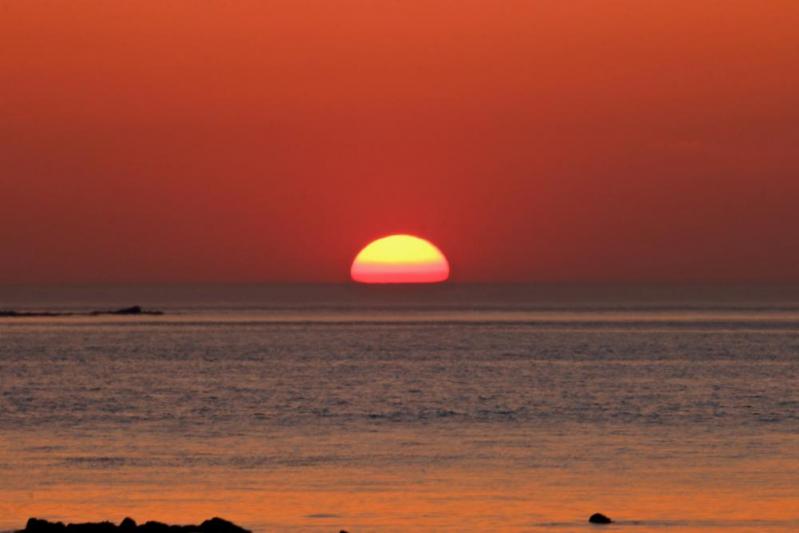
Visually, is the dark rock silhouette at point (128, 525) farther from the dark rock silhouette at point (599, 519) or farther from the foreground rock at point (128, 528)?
the dark rock silhouette at point (599, 519)

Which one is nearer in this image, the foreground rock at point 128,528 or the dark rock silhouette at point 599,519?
the foreground rock at point 128,528

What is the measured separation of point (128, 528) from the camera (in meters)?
29.8

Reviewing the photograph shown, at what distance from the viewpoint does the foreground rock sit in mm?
29750

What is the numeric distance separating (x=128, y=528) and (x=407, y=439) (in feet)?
70.1

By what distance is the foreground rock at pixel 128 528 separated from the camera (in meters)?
29.8

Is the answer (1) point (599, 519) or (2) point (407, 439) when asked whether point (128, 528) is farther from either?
(2) point (407, 439)

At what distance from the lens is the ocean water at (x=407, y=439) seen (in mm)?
34812

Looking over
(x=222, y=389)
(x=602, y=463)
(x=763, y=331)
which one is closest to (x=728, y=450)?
(x=602, y=463)

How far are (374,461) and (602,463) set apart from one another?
21.5 feet

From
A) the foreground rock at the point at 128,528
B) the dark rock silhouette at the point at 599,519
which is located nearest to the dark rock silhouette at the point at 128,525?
the foreground rock at the point at 128,528

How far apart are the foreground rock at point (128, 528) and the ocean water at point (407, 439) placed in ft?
5.75

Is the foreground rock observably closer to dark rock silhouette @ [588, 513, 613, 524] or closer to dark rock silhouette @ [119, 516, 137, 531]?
dark rock silhouette @ [119, 516, 137, 531]

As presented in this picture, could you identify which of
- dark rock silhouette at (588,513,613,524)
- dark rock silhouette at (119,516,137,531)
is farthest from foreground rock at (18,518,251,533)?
dark rock silhouette at (588,513,613,524)

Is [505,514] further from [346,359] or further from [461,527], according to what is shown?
[346,359]
